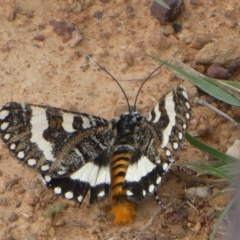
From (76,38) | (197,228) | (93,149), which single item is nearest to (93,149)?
(93,149)

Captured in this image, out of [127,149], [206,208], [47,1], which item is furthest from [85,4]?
[206,208]

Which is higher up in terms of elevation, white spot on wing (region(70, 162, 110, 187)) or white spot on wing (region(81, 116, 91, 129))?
white spot on wing (region(81, 116, 91, 129))

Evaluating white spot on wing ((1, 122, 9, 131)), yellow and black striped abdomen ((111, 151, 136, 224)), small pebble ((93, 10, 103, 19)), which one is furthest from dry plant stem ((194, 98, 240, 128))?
white spot on wing ((1, 122, 9, 131))

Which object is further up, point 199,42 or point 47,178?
point 199,42

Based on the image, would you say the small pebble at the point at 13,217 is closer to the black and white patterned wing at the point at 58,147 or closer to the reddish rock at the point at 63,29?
the black and white patterned wing at the point at 58,147

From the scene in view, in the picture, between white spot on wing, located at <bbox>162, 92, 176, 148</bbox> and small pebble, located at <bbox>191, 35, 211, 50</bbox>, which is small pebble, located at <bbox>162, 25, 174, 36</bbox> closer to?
small pebble, located at <bbox>191, 35, 211, 50</bbox>

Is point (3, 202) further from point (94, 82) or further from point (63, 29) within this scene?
point (63, 29)

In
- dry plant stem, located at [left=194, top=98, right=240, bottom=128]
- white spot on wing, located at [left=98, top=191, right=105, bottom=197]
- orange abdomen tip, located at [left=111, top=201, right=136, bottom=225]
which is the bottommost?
orange abdomen tip, located at [left=111, top=201, right=136, bottom=225]

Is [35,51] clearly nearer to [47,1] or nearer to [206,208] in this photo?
[47,1]
